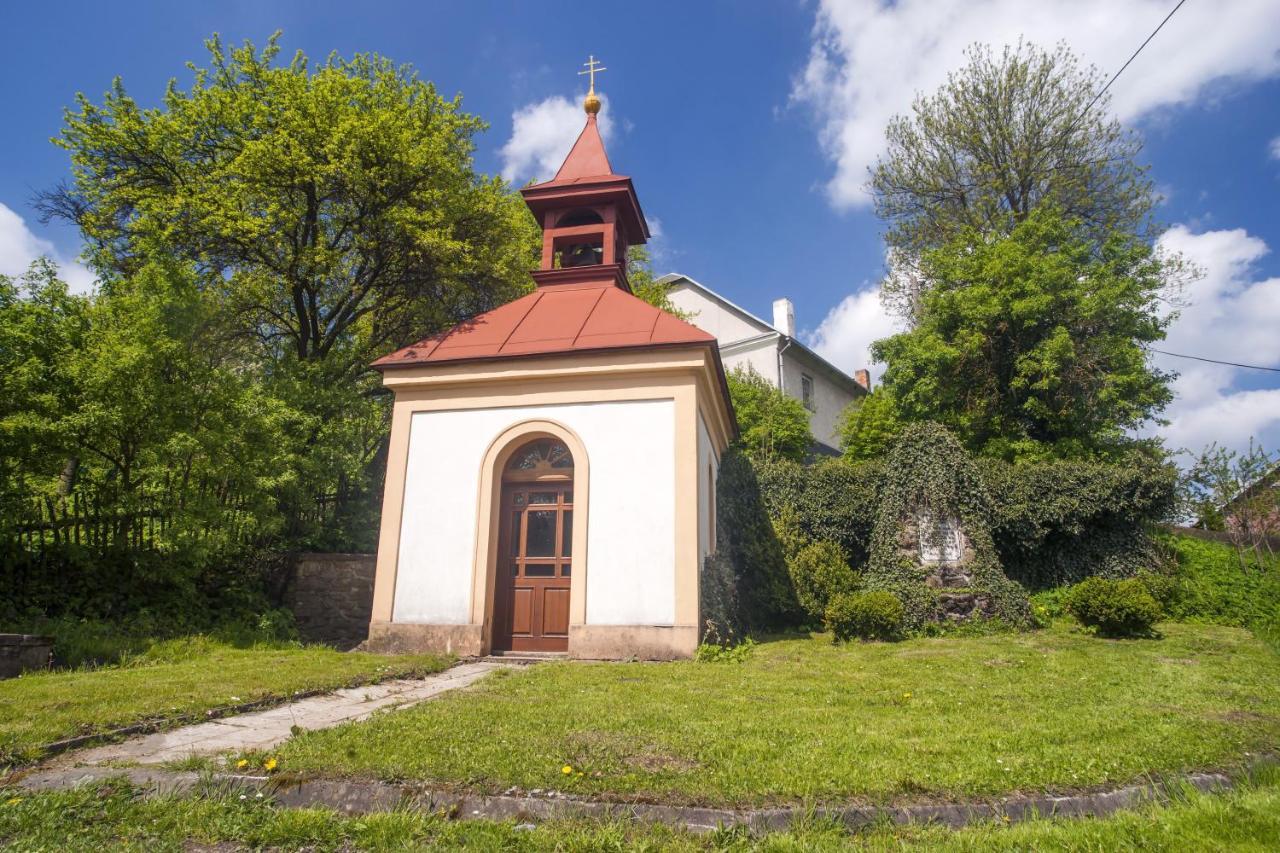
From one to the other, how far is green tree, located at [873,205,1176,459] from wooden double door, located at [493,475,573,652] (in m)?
12.2

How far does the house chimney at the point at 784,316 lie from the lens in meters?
32.9

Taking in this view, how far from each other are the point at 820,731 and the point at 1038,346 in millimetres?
16599

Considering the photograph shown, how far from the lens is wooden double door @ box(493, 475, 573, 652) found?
1121 cm

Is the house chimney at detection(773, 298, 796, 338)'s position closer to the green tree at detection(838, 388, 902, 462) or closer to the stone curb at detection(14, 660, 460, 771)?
the green tree at detection(838, 388, 902, 462)

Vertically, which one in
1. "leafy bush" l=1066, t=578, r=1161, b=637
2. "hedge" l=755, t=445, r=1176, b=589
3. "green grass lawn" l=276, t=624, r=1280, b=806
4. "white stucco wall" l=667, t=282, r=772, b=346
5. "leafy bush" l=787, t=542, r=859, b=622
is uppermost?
"white stucco wall" l=667, t=282, r=772, b=346

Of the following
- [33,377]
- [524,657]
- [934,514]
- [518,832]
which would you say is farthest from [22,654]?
[934,514]

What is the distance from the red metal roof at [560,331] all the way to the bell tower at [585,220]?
0.58 metres

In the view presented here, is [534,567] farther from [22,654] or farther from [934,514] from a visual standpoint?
[934,514]

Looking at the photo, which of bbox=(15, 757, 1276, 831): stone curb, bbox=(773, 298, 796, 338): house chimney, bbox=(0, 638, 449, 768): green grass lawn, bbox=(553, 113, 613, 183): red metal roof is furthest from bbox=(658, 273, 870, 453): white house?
bbox=(15, 757, 1276, 831): stone curb

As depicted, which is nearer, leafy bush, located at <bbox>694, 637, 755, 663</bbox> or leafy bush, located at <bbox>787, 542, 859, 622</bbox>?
leafy bush, located at <bbox>694, 637, 755, 663</bbox>

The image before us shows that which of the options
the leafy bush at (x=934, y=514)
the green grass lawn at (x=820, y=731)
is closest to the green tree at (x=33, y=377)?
the green grass lawn at (x=820, y=731)

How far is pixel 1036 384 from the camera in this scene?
17.9m

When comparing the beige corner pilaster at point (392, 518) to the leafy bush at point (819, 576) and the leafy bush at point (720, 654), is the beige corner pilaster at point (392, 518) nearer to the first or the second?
the leafy bush at point (720, 654)

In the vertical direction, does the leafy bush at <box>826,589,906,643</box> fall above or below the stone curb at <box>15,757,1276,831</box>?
above
